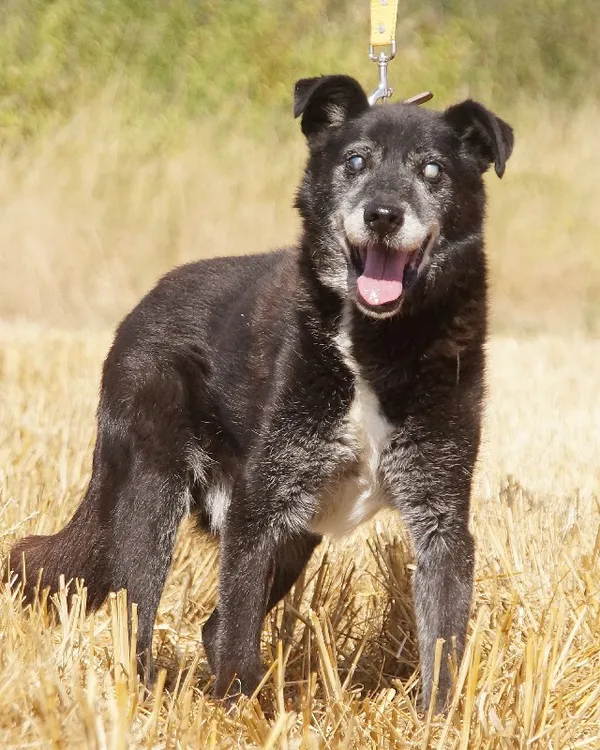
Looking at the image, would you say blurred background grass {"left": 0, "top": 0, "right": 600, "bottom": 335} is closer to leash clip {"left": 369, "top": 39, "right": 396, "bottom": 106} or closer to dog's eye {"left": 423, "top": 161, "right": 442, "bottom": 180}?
leash clip {"left": 369, "top": 39, "right": 396, "bottom": 106}

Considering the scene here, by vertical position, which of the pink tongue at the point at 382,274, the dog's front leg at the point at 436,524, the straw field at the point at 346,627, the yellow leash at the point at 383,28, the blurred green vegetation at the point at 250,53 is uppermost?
the blurred green vegetation at the point at 250,53

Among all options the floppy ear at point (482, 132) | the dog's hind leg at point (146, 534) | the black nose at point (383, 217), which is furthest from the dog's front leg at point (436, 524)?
the floppy ear at point (482, 132)

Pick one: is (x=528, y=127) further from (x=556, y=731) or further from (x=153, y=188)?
(x=556, y=731)

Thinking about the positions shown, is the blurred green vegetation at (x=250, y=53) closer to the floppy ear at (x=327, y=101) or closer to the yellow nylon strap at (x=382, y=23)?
the yellow nylon strap at (x=382, y=23)

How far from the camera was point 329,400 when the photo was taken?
12.3ft

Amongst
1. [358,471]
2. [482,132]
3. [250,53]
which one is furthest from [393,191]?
[250,53]

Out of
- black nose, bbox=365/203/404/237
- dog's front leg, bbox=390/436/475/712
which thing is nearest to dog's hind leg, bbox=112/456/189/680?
dog's front leg, bbox=390/436/475/712

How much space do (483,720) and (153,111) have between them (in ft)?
32.2

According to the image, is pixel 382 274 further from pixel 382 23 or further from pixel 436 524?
pixel 382 23

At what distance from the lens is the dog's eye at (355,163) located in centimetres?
384

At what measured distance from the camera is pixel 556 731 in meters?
3.03

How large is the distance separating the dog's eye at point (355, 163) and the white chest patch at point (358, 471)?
1.72 feet

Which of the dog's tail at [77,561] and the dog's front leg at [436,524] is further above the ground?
the dog's front leg at [436,524]

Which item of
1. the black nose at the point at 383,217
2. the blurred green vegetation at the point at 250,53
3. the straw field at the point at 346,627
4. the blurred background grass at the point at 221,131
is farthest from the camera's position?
the blurred green vegetation at the point at 250,53
